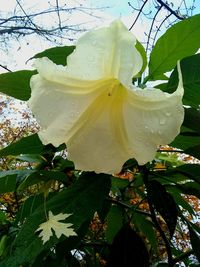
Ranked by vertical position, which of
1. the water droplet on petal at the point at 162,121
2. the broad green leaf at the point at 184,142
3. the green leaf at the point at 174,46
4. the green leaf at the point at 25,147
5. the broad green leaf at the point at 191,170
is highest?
the green leaf at the point at 174,46

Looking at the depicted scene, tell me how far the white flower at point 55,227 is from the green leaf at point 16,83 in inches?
9.9

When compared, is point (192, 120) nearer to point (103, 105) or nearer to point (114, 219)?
point (103, 105)

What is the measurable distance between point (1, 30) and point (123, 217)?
4023 millimetres

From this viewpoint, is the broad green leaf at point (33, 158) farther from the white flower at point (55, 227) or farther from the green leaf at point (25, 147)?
the white flower at point (55, 227)

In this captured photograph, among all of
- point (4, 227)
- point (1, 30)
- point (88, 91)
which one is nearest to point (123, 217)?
point (4, 227)

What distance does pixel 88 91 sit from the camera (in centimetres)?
68

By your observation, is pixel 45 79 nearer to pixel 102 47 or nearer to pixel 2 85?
pixel 102 47

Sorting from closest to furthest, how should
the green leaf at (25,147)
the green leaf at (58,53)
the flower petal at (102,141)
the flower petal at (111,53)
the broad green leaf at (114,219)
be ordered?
the flower petal at (111,53) < the flower petal at (102,141) < the green leaf at (58,53) < the green leaf at (25,147) < the broad green leaf at (114,219)

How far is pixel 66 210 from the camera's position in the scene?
0.77 m

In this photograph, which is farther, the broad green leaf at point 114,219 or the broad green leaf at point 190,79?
the broad green leaf at point 114,219

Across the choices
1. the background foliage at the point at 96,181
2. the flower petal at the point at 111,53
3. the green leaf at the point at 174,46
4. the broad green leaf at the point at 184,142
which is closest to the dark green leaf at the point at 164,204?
the background foliage at the point at 96,181

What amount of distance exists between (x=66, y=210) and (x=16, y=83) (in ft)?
0.82

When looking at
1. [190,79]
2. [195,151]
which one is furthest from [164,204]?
[190,79]

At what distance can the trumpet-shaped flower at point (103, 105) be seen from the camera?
58 cm
